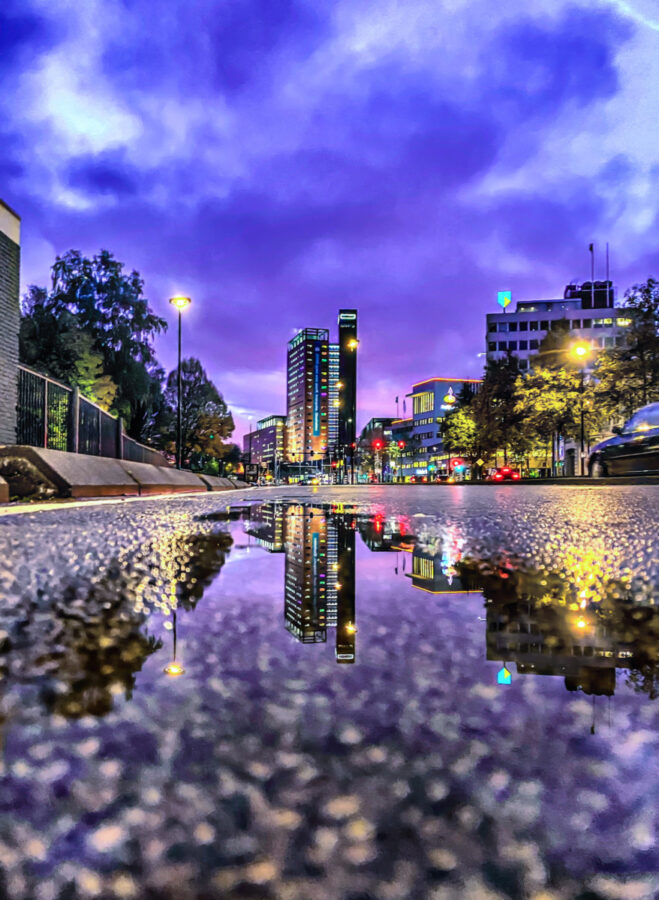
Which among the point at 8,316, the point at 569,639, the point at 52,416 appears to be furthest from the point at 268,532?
the point at 8,316

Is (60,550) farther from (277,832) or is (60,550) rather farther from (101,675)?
(277,832)

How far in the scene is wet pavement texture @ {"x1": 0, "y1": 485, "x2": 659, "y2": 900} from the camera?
2.08 ft

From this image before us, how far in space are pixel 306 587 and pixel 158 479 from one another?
17.2m

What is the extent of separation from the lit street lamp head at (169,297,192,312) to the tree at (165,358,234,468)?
26.5 m

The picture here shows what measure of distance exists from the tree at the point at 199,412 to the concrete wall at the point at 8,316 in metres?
37.8

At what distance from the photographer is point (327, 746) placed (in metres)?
0.90

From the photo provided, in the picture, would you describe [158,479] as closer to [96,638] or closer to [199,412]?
[96,638]

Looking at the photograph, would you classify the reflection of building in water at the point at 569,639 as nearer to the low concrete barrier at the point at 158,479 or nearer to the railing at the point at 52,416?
the railing at the point at 52,416

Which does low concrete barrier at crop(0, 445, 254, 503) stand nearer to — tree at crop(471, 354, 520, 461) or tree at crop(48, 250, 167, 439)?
tree at crop(48, 250, 167, 439)

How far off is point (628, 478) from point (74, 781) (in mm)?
21199

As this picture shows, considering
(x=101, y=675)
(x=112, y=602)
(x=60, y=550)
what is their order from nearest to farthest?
(x=101, y=675), (x=112, y=602), (x=60, y=550)

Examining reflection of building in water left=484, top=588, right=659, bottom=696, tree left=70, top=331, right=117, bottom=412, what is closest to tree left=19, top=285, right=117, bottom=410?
tree left=70, top=331, right=117, bottom=412

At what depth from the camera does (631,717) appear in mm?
1022

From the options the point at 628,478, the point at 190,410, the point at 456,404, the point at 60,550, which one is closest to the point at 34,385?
the point at 60,550
